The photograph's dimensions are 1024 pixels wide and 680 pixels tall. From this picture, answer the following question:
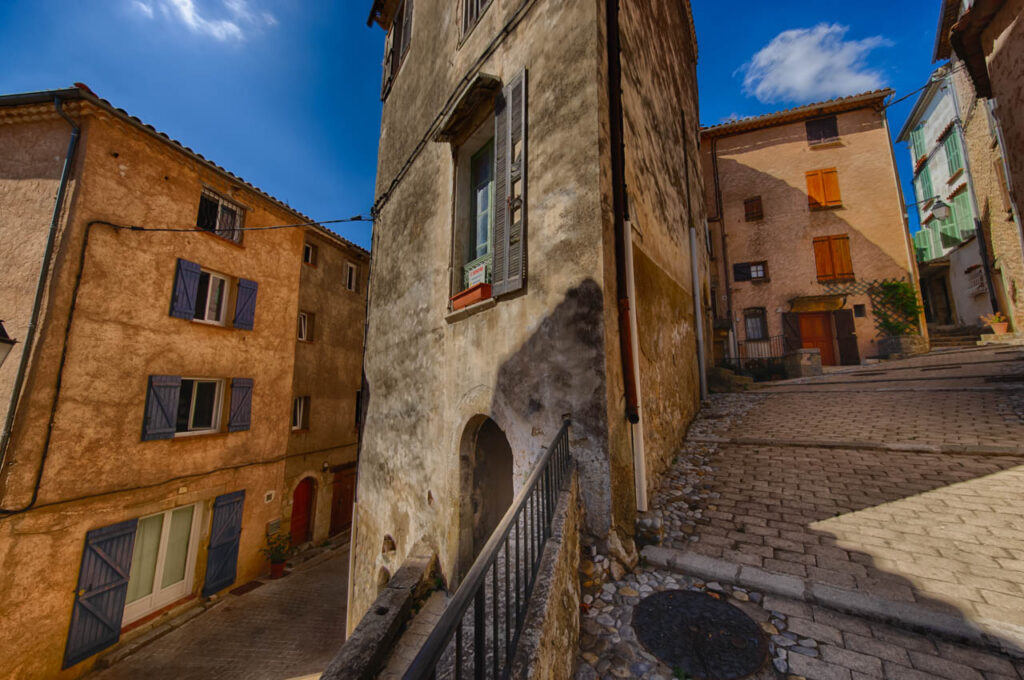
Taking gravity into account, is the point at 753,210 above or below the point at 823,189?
below

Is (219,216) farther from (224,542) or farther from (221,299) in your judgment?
(224,542)

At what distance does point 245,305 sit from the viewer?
10203mm

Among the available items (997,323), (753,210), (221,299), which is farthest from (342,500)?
(997,323)

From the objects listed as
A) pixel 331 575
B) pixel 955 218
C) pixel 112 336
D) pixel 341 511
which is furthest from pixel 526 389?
pixel 955 218

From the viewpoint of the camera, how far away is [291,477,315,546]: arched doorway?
11.7 metres

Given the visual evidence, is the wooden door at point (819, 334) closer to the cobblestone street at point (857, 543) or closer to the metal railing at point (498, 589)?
the cobblestone street at point (857, 543)

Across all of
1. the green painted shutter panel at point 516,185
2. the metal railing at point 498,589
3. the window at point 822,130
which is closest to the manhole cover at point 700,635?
the metal railing at point 498,589

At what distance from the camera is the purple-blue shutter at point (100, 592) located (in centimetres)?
689

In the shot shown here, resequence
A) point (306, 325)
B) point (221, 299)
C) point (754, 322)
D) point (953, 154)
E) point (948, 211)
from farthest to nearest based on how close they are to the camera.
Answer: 1. point (948, 211)
2. point (953, 154)
3. point (754, 322)
4. point (306, 325)
5. point (221, 299)

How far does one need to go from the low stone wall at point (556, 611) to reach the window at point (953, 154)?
83.6ft

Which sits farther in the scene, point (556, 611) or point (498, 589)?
point (556, 611)

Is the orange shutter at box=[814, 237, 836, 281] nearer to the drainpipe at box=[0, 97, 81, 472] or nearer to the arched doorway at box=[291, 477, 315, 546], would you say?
the arched doorway at box=[291, 477, 315, 546]

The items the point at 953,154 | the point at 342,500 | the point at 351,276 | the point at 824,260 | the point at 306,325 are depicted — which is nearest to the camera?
the point at 306,325

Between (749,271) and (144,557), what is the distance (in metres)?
21.1
